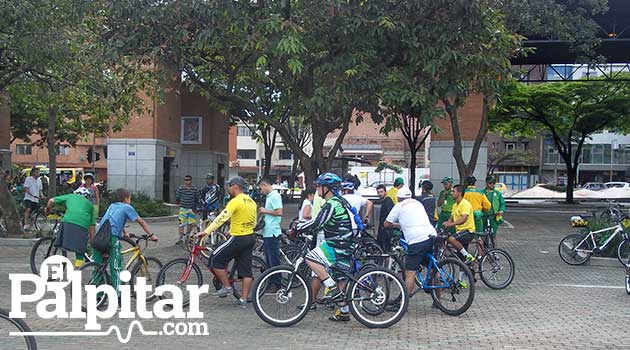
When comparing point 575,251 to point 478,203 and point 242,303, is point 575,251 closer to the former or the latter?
point 478,203

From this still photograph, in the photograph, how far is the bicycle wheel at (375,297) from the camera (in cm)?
800

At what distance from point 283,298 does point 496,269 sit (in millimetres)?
4498

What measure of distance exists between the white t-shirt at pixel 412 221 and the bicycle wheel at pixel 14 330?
4.75 metres

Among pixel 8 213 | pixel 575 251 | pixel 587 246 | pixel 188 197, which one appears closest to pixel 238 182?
pixel 188 197

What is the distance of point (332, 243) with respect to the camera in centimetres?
818

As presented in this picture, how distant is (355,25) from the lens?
1141cm

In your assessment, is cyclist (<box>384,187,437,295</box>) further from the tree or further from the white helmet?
the tree

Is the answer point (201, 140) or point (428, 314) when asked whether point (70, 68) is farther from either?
point (201, 140)

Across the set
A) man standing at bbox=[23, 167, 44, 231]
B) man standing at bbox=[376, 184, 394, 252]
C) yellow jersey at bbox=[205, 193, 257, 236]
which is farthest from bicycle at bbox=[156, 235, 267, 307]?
man standing at bbox=[23, 167, 44, 231]

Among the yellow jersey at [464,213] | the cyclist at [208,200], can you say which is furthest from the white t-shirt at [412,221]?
the cyclist at [208,200]

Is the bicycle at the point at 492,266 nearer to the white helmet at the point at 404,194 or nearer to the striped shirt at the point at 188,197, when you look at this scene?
the white helmet at the point at 404,194

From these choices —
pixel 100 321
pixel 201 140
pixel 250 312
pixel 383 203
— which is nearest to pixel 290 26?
pixel 383 203

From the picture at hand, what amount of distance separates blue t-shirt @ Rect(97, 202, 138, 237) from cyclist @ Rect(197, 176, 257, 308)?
3.28 ft

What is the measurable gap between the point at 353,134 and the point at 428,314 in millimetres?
66237
